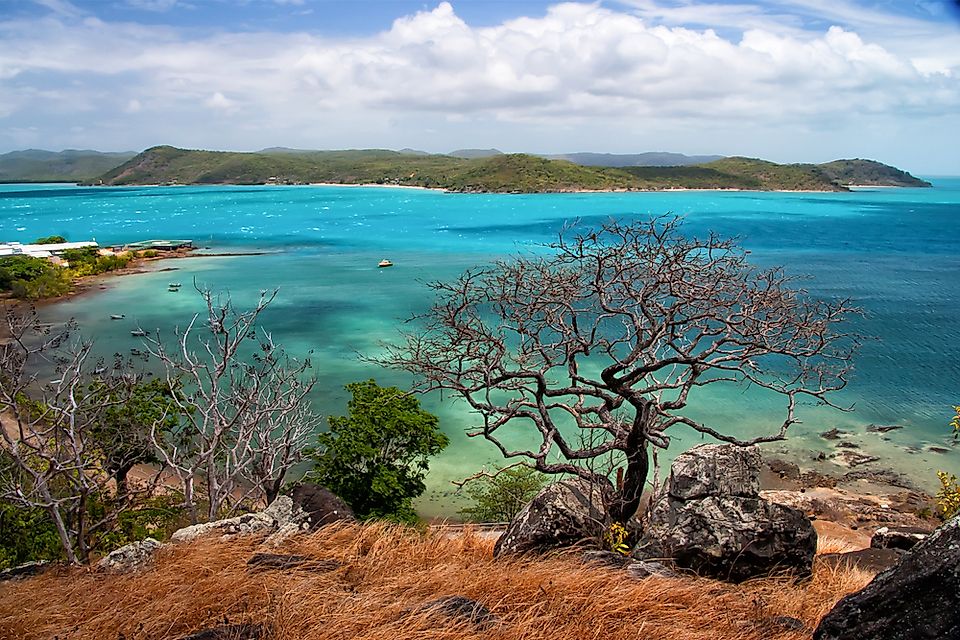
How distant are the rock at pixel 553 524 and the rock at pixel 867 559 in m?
2.85

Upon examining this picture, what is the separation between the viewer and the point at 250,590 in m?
5.52

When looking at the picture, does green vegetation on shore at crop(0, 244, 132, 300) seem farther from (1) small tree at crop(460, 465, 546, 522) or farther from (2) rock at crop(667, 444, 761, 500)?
(2) rock at crop(667, 444, 761, 500)

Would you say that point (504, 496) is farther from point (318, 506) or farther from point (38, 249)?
point (38, 249)

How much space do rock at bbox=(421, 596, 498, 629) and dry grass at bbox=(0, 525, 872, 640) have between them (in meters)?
0.07

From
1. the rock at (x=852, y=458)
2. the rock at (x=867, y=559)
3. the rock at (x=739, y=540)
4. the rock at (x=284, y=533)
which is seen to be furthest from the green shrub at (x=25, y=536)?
the rock at (x=852, y=458)

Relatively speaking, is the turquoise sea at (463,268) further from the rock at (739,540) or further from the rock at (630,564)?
the rock at (630,564)

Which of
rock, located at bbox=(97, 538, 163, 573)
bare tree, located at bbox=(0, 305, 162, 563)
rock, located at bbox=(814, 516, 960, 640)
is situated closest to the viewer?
rock, located at bbox=(814, 516, 960, 640)

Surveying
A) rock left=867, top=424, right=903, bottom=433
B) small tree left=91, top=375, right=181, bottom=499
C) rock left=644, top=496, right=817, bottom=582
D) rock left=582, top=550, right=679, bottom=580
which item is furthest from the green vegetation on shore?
rock left=644, top=496, right=817, bottom=582

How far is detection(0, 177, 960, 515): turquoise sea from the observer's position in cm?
2447

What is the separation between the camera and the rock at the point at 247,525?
26.9ft

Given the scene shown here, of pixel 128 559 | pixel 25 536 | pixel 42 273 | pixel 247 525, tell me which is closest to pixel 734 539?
pixel 247 525

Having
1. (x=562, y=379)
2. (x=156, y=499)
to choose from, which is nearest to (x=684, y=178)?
(x=562, y=379)

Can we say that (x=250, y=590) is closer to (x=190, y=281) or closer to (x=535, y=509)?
(x=535, y=509)

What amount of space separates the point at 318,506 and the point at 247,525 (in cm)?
101
